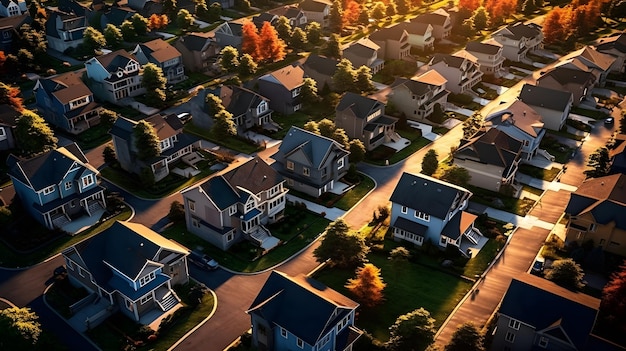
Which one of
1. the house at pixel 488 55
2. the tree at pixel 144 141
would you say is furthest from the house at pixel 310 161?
the house at pixel 488 55

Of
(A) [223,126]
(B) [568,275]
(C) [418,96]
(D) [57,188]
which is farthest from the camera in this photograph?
(C) [418,96]

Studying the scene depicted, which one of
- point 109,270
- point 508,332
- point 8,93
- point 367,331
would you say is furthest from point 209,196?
point 8,93

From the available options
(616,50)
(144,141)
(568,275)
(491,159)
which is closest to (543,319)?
(568,275)

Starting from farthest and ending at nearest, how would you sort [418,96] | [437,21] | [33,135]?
[437,21] < [418,96] < [33,135]

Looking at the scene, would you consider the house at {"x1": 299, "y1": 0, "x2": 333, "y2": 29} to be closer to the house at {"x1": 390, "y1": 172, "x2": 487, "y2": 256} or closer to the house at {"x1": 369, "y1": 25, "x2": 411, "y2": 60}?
the house at {"x1": 369, "y1": 25, "x2": 411, "y2": 60}

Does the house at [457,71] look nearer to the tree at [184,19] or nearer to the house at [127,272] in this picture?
the tree at [184,19]

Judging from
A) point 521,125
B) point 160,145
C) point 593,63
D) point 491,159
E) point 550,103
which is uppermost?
point 593,63

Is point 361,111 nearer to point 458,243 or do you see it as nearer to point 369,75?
point 369,75

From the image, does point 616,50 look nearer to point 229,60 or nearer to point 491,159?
point 491,159

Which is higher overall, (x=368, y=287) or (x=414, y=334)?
(x=414, y=334)
